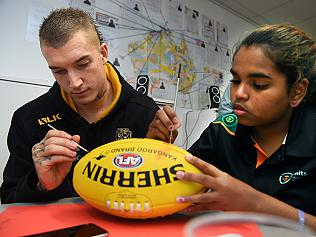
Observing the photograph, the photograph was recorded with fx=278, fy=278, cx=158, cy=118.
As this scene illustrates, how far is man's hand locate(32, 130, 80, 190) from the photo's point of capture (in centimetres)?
61

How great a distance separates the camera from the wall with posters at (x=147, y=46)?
1704mm

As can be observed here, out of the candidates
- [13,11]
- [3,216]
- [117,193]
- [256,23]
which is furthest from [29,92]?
[256,23]

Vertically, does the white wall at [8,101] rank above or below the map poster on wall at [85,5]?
below

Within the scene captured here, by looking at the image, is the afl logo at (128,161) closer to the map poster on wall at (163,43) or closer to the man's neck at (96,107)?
the man's neck at (96,107)

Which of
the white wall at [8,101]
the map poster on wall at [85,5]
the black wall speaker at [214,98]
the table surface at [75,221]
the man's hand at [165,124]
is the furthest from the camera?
the black wall speaker at [214,98]

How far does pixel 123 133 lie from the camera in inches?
41.1

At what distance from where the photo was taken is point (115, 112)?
3.48 feet

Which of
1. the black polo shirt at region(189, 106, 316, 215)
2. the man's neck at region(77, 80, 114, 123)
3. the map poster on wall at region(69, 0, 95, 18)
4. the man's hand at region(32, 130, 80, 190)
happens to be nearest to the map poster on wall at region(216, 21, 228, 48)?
the map poster on wall at region(69, 0, 95, 18)

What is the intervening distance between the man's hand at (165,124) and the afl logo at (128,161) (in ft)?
0.69

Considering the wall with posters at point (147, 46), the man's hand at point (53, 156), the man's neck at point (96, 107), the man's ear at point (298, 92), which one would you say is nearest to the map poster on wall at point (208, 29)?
the wall with posters at point (147, 46)

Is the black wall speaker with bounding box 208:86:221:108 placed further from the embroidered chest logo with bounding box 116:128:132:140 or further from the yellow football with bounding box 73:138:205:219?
the yellow football with bounding box 73:138:205:219

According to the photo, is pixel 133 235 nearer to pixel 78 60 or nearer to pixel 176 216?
pixel 176 216

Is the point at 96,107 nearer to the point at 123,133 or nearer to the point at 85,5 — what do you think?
the point at 123,133

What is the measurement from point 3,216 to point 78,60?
1.64 ft
